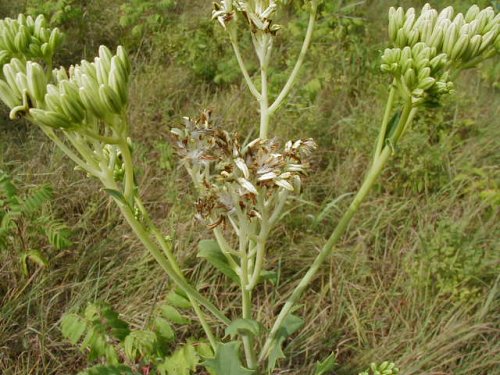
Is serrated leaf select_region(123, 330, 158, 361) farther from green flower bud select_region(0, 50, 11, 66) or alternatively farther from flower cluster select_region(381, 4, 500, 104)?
flower cluster select_region(381, 4, 500, 104)

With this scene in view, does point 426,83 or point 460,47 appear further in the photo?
point 460,47

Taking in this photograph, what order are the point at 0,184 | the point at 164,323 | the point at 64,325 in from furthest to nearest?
the point at 0,184 → the point at 164,323 → the point at 64,325

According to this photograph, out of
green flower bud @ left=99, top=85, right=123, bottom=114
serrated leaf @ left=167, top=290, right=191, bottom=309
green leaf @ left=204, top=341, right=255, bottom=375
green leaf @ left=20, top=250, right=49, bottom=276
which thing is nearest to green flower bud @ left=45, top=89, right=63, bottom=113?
green flower bud @ left=99, top=85, right=123, bottom=114

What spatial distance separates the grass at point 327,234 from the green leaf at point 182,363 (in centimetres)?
57

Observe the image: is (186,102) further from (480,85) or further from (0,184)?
(480,85)

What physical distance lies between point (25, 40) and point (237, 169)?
878 millimetres

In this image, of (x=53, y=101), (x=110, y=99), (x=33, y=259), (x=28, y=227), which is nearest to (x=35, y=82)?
(x=53, y=101)

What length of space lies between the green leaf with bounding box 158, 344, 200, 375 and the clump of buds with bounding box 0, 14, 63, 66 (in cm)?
134

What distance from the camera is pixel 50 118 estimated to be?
1341 mm

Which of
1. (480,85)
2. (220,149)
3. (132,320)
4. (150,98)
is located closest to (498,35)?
(220,149)

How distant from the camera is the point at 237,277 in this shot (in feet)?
6.23

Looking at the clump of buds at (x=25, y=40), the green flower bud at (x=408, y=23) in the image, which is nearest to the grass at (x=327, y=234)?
the green flower bud at (x=408, y=23)

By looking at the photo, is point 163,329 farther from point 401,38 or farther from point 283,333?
point 401,38

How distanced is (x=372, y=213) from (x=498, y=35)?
2.17 m
